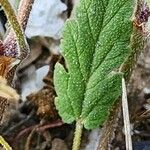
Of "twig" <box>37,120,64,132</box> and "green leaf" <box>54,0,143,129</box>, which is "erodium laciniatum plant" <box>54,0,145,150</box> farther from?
"twig" <box>37,120,64,132</box>

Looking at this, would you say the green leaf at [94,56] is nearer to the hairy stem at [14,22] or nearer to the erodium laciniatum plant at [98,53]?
the erodium laciniatum plant at [98,53]

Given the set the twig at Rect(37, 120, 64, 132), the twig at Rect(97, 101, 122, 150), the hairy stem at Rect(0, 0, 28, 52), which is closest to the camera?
the hairy stem at Rect(0, 0, 28, 52)

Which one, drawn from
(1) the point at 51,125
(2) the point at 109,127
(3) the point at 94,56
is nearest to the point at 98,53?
(3) the point at 94,56

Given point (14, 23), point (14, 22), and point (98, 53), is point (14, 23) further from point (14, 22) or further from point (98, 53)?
point (98, 53)

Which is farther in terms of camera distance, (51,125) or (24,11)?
(51,125)

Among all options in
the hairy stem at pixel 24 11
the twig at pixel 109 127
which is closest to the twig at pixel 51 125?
the twig at pixel 109 127

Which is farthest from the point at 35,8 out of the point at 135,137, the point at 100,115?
the point at 100,115

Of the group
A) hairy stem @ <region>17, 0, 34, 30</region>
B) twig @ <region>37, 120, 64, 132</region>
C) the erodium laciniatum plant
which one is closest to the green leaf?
the erodium laciniatum plant

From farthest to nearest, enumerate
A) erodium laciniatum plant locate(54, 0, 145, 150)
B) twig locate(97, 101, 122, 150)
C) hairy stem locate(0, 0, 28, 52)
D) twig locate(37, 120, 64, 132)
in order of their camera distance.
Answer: twig locate(37, 120, 64, 132)
twig locate(97, 101, 122, 150)
erodium laciniatum plant locate(54, 0, 145, 150)
hairy stem locate(0, 0, 28, 52)
